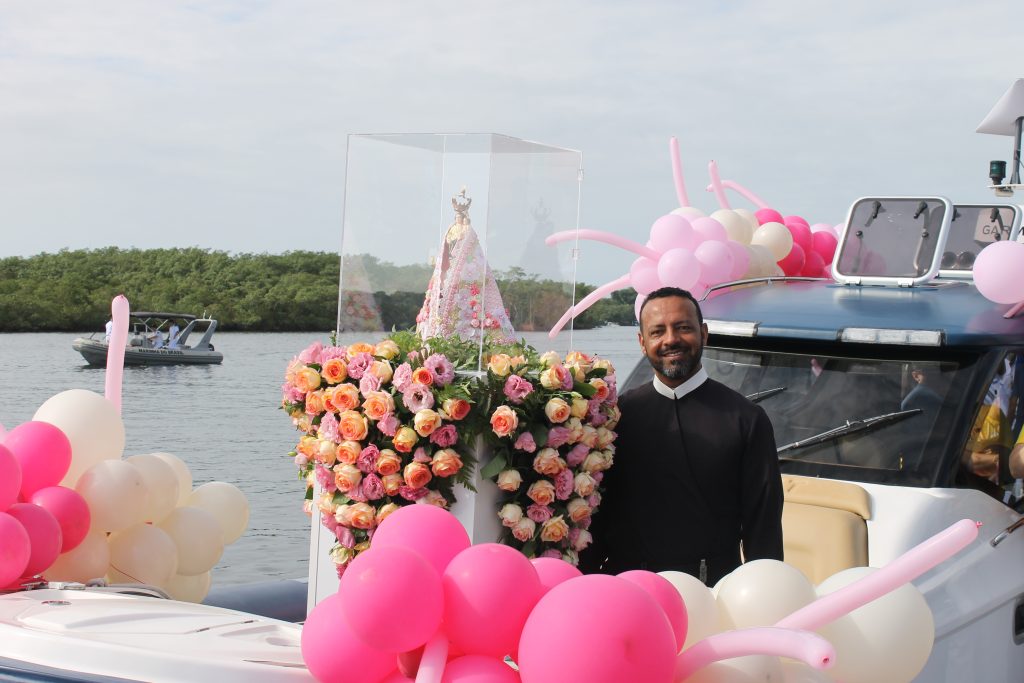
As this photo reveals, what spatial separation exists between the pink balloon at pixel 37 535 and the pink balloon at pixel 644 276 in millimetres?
3165

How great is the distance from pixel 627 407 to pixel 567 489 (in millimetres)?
355

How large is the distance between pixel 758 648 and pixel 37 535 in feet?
8.69

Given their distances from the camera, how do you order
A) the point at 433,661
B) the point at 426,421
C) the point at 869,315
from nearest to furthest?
the point at 433,661 < the point at 426,421 < the point at 869,315

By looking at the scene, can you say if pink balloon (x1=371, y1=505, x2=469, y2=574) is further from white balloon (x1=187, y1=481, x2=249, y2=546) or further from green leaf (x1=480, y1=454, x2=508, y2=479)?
white balloon (x1=187, y1=481, x2=249, y2=546)

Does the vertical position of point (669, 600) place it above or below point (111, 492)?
above

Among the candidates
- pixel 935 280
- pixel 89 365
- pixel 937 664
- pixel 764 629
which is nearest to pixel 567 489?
pixel 937 664

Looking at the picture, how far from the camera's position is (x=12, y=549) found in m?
3.75

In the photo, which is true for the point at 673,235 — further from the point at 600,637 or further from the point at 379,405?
the point at 600,637

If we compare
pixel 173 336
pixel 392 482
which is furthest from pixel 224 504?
pixel 173 336

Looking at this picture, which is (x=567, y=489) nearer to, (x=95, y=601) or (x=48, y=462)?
(x=95, y=601)

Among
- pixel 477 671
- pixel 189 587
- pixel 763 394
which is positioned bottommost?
pixel 189 587

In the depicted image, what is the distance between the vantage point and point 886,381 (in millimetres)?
4738

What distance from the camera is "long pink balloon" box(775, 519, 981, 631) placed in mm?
2359

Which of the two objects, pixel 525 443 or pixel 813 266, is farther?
pixel 813 266
